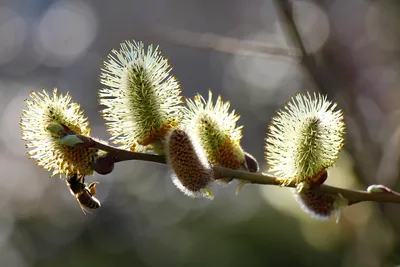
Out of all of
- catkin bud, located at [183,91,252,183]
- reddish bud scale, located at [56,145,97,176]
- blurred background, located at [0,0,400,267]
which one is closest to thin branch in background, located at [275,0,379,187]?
catkin bud, located at [183,91,252,183]

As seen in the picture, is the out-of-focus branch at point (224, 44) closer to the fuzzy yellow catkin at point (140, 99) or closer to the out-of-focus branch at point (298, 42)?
the out-of-focus branch at point (298, 42)

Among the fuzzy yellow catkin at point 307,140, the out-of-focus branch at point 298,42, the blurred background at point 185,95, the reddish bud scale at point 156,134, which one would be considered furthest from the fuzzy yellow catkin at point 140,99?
the blurred background at point 185,95

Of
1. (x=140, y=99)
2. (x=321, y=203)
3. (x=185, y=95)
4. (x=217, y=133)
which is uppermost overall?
(x=140, y=99)

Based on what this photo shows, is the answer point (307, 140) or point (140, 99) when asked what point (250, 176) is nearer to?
point (307, 140)

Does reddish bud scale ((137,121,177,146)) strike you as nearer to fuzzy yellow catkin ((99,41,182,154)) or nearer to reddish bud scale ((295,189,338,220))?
fuzzy yellow catkin ((99,41,182,154))

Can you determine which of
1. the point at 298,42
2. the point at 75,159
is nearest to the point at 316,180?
the point at 75,159

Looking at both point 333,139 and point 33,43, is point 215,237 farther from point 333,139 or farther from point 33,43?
point 333,139
